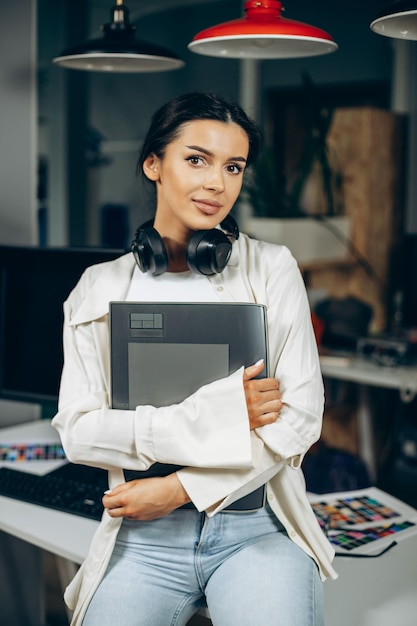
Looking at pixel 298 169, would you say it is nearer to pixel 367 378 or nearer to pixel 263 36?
pixel 367 378

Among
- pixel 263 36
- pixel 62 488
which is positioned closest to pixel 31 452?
pixel 62 488

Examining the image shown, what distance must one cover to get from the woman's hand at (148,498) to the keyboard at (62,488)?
0.33 meters

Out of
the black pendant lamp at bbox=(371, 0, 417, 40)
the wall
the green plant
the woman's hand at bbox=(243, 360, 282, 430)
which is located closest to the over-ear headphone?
the woman's hand at bbox=(243, 360, 282, 430)

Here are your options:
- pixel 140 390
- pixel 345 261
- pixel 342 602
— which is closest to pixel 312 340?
pixel 140 390

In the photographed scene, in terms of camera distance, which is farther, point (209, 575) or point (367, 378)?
point (367, 378)

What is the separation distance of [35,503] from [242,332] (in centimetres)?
74

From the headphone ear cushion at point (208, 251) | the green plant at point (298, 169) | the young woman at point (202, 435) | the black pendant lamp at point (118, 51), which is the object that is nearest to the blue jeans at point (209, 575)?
the young woman at point (202, 435)

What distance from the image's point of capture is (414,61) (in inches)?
204

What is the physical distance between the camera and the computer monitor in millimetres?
2141

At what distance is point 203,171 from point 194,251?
0.50ft

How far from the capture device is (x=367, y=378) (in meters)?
3.46

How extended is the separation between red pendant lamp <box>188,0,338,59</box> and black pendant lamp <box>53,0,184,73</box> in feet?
0.79

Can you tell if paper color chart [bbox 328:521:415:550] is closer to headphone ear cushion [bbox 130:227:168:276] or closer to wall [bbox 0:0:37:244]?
headphone ear cushion [bbox 130:227:168:276]

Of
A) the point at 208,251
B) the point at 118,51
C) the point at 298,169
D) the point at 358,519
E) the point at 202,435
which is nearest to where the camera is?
the point at 202,435
